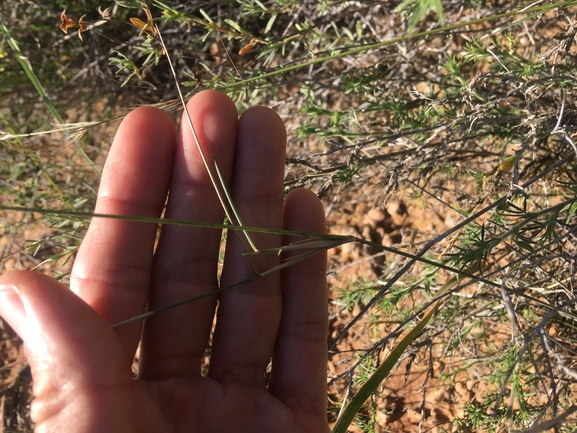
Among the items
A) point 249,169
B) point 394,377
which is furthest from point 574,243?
point 249,169

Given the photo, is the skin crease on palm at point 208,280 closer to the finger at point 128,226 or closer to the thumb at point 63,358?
the finger at point 128,226

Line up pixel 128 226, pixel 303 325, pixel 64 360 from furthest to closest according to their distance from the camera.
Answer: pixel 303 325
pixel 128 226
pixel 64 360

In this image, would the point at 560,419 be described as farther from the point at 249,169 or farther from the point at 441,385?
the point at 441,385

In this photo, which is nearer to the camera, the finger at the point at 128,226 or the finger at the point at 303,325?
the finger at the point at 128,226

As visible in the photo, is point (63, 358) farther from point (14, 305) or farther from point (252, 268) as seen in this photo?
point (252, 268)

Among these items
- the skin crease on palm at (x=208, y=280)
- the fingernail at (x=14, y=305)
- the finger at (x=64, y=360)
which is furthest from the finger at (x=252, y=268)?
the fingernail at (x=14, y=305)

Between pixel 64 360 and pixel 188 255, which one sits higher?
pixel 188 255

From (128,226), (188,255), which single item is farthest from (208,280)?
(128,226)
